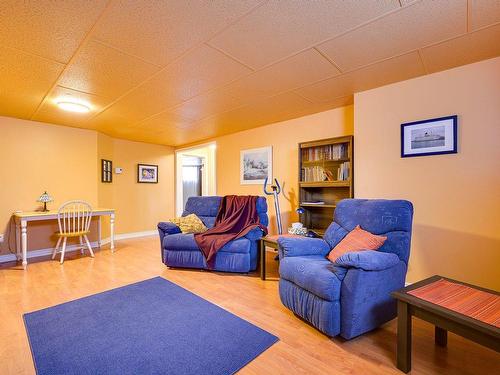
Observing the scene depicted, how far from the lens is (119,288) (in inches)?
104

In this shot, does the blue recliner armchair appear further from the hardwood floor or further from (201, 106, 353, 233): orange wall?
(201, 106, 353, 233): orange wall

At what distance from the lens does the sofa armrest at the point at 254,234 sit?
3102mm

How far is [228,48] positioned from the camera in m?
1.94

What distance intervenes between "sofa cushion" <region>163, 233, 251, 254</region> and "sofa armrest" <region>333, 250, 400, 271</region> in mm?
1502

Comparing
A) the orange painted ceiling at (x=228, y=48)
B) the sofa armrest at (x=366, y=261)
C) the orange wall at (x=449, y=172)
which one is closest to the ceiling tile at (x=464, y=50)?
the orange painted ceiling at (x=228, y=48)

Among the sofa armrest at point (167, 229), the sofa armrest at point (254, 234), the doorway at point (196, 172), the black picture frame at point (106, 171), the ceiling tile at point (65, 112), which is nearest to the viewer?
the ceiling tile at point (65, 112)

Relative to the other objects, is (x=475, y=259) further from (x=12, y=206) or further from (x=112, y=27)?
(x=12, y=206)

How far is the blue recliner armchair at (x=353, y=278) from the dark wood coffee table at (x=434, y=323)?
0.73 ft

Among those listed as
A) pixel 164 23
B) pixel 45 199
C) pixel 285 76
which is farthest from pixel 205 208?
pixel 164 23

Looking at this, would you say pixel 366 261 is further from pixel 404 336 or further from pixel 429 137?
pixel 429 137

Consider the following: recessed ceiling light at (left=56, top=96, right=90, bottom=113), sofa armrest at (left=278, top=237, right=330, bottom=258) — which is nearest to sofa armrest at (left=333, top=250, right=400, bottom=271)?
sofa armrest at (left=278, top=237, right=330, bottom=258)

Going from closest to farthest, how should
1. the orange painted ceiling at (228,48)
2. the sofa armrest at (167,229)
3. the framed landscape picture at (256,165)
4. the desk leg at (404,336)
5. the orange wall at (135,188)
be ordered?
the desk leg at (404,336) → the orange painted ceiling at (228,48) → the sofa armrest at (167,229) → the framed landscape picture at (256,165) → the orange wall at (135,188)

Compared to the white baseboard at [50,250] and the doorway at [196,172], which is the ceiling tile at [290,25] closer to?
the white baseboard at [50,250]

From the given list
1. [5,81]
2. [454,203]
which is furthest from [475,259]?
[5,81]
